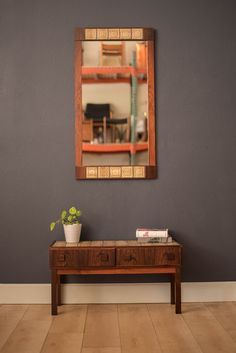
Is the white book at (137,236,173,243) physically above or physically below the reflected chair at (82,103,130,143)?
below

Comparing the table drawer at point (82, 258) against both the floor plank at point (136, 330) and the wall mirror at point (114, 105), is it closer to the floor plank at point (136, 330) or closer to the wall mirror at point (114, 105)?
the floor plank at point (136, 330)

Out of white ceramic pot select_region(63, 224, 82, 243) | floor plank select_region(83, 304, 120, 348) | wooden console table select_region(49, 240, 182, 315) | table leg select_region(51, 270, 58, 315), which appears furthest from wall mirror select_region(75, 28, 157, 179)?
floor plank select_region(83, 304, 120, 348)

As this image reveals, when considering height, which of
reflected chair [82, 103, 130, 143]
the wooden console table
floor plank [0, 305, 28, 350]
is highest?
reflected chair [82, 103, 130, 143]

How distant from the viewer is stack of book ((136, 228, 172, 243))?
12.0 feet

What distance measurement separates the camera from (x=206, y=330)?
3.09 meters

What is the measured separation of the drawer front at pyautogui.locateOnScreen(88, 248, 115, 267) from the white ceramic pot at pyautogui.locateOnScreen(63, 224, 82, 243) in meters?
0.24

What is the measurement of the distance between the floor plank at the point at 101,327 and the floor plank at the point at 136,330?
48 millimetres

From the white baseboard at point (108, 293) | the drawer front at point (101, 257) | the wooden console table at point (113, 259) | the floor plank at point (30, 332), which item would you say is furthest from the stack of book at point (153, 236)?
the floor plank at point (30, 332)

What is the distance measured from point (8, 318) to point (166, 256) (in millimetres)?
1301

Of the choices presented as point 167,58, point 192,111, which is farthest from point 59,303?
point 167,58

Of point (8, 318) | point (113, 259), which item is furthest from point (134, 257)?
point (8, 318)

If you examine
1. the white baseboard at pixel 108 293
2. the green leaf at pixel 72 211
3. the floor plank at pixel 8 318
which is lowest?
the floor plank at pixel 8 318

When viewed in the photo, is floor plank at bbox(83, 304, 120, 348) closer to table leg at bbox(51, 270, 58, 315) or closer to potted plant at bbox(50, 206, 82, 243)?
table leg at bbox(51, 270, 58, 315)

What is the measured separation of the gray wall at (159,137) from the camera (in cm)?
390
